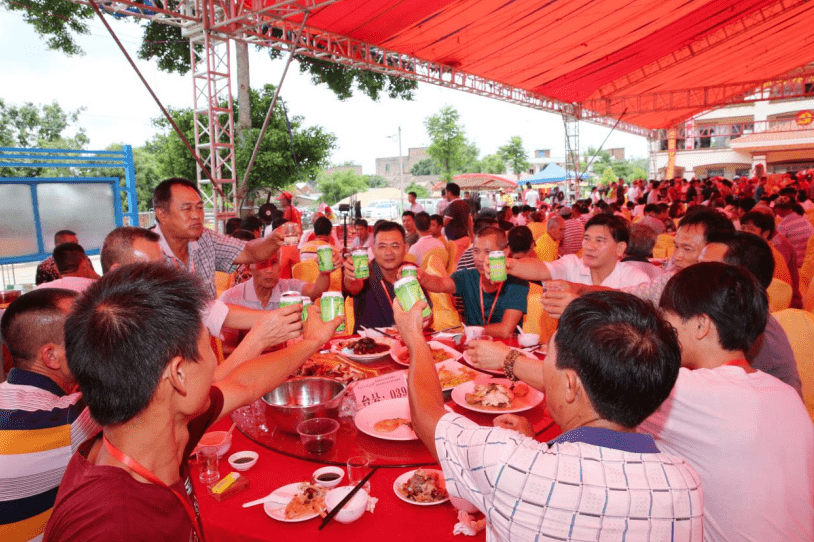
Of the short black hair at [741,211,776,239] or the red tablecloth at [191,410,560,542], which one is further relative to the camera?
the short black hair at [741,211,776,239]

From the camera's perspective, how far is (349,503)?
1.33m

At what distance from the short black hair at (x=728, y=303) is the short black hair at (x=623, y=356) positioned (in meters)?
0.60

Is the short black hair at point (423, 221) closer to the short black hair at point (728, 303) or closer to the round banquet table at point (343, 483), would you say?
the round banquet table at point (343, 483)

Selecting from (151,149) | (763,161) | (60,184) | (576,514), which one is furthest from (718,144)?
(576,514)

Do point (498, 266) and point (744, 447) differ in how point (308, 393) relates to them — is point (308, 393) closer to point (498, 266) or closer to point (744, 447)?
point (498, 266)

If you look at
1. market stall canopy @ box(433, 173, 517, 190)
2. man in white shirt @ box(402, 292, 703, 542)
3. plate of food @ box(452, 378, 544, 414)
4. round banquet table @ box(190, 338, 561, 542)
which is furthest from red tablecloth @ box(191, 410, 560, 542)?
market stall canopy @ box(433, 173, 517, 190)

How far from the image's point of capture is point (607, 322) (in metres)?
1.10

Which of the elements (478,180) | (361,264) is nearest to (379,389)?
(361,264)

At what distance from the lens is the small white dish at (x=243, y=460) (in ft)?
5.23

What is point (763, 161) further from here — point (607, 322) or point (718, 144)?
point (607, 322)

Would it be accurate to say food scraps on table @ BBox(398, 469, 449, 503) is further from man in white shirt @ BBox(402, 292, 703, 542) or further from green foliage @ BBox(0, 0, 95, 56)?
green foliage @ BBox(0, 0, 95, 56)

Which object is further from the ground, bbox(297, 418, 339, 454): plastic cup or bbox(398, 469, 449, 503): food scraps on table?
bbox(297, 418, 339, 454): plastic cup

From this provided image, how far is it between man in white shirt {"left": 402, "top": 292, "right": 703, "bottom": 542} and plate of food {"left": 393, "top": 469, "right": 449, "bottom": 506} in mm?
253

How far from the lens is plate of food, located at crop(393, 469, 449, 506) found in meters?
1.40
